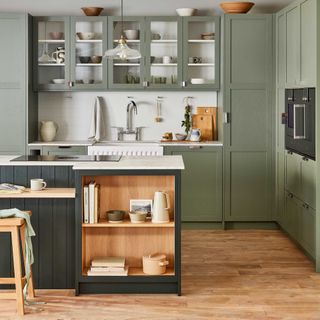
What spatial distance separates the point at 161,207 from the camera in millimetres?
5059

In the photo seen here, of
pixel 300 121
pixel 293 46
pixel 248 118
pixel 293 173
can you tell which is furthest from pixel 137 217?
pixel 248 118

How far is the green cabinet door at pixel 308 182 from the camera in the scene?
5887 mm

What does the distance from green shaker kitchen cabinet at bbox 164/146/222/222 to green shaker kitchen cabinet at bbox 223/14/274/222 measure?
0.09 metres

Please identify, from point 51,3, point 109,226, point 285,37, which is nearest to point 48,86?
point 51,3

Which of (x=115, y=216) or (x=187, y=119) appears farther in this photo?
(x=187, y=119)

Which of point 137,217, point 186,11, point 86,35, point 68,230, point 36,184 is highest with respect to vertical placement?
point 186,11

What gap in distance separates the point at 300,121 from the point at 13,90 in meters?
3.06

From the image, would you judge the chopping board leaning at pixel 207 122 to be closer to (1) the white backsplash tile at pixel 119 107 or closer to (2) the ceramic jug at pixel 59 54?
(1) the white backsplash tile at pixel 119 107

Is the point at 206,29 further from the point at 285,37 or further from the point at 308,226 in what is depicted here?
the point at 308,226

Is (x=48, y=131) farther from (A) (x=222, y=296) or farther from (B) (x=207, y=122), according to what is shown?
(A) (x=222, y=296)

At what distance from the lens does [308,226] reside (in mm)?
6117

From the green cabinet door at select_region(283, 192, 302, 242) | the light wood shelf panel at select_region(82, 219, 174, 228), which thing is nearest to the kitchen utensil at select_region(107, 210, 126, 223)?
the light wood shelf panel at select_region(82, 219, 174, 228)

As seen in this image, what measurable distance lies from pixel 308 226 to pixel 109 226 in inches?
75.5

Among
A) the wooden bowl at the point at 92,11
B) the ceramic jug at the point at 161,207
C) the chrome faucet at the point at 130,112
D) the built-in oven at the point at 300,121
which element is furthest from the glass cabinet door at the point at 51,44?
the ceramic jug at the point at 161,207
